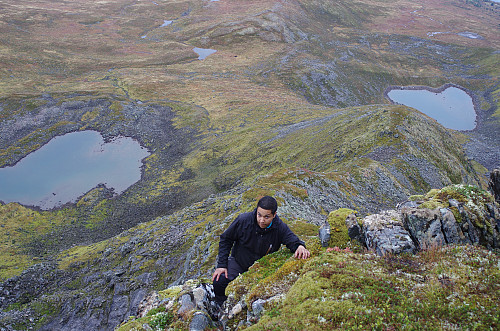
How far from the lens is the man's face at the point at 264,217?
1037 centimetres

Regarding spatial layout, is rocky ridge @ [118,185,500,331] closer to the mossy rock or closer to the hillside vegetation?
the mossy rock

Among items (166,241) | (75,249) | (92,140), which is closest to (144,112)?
(92,140)

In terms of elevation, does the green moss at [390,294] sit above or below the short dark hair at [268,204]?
below

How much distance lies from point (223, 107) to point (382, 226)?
283 ft

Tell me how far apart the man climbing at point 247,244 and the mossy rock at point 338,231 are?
2.04m

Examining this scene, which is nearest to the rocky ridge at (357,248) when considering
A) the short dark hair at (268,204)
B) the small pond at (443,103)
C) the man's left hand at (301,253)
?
the man's left hand at (301,253)

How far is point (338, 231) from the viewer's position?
520 inches

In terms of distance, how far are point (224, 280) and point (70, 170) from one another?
62523 mm

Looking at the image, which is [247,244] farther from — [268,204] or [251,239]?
[268,204]

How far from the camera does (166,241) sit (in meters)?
32.2

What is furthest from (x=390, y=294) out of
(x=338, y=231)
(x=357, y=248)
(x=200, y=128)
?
(x=200, y=128)

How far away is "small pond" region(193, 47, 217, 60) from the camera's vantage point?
147 metres

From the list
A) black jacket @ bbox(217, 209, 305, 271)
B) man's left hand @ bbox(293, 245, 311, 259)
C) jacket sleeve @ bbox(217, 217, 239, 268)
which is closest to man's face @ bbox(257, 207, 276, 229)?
black jacket @ bbox(217, 209, 305, 271)

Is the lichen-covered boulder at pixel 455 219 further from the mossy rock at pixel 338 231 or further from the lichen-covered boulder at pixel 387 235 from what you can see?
the mossy rock at pixel 338 231
